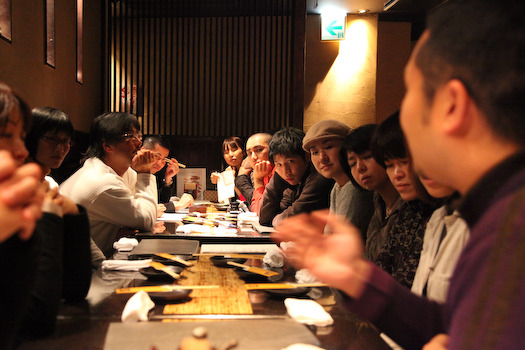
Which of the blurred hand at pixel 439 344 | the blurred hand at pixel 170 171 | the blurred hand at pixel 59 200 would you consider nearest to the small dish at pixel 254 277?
the blurred hand at pixel 59 200

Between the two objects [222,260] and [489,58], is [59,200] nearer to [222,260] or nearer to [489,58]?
[222,260]

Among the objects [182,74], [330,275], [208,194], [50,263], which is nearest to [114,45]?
[182,74]

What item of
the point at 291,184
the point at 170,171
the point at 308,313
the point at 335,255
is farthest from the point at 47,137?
the point at 170,171

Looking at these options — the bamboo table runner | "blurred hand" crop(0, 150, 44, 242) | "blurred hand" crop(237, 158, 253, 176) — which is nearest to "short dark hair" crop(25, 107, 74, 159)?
the bamboo table runner

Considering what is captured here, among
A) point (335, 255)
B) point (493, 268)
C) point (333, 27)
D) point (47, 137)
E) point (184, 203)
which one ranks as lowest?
point (184, 203)

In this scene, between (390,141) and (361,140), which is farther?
(361,140)

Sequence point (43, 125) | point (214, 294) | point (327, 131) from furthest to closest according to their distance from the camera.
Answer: point (327, 131) < point (43, 125) < point (214, 294)

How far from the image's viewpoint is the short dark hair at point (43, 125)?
2.55 metres

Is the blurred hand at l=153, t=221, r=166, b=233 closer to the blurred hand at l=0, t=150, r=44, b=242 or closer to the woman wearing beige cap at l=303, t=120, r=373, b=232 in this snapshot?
the woman wearing beige cap at l=303, t=120, r=373, b=232

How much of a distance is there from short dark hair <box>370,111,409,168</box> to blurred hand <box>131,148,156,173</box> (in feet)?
6.93

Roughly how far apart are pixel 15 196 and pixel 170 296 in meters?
0.79

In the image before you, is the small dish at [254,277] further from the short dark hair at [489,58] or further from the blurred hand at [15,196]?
the short dark hair at [489,58]

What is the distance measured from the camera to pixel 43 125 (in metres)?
2.55

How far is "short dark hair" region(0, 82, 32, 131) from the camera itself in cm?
101
